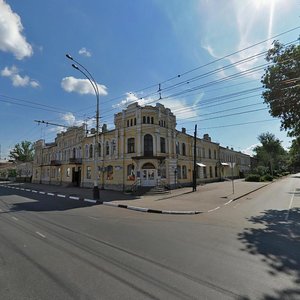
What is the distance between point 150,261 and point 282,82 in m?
15.5

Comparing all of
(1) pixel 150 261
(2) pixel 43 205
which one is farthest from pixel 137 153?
(1) pixel 150 261

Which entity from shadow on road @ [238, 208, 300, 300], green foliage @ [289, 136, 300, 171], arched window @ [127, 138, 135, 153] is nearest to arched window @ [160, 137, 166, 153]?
arched window @ [127, 138, 135, 153]

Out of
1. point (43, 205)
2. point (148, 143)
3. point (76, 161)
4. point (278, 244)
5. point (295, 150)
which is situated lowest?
point (278, 244)

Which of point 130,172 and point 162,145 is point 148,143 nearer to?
point 162,145

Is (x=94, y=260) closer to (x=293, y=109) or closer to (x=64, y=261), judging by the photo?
(x=64, y=261)

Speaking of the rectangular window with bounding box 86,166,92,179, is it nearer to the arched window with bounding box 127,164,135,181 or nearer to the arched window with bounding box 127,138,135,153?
the arched window with bounding box 127,164,135,181

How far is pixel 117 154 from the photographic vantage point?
105ft

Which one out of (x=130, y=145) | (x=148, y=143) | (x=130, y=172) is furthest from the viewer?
(x=130, y=145)

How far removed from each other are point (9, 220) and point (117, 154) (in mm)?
→ 20845

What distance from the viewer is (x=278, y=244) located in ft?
24.1

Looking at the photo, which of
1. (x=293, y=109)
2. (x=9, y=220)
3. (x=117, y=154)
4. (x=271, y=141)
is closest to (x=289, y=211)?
(x=293, y=109)

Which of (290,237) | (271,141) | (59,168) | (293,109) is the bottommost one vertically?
(290,237)

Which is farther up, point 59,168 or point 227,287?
point 59,168

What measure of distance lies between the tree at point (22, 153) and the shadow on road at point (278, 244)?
87428mm
